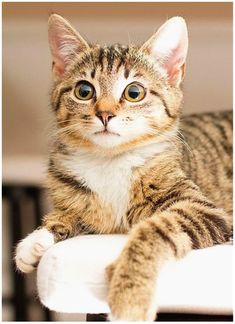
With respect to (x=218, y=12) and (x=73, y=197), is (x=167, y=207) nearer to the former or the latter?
(x=73, y=197)

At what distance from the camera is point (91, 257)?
0.68 m

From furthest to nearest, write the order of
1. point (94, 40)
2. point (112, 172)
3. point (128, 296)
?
point (94, 40) < point (112, 172) < point (128, 296)

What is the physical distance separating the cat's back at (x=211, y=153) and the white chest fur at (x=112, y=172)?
0.36 feet

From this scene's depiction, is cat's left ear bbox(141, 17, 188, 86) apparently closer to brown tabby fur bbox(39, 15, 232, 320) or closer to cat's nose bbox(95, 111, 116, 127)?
brown tabby fur bbox(39, 15, 232, 320)

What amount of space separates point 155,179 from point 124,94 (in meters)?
0.16

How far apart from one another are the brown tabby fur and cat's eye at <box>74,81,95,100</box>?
0.05 feet

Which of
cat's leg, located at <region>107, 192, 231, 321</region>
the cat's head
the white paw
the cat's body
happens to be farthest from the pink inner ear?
the white paw

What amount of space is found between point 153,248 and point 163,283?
5cm

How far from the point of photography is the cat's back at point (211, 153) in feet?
3.64

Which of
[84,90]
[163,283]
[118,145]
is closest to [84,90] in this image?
[84,90]

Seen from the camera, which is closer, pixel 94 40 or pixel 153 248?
pixel 153 248

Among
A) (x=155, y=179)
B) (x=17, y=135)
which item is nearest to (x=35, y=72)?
(x=17, y=135)

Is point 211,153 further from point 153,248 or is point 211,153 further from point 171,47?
point 153,248

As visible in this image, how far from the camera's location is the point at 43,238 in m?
0.85
